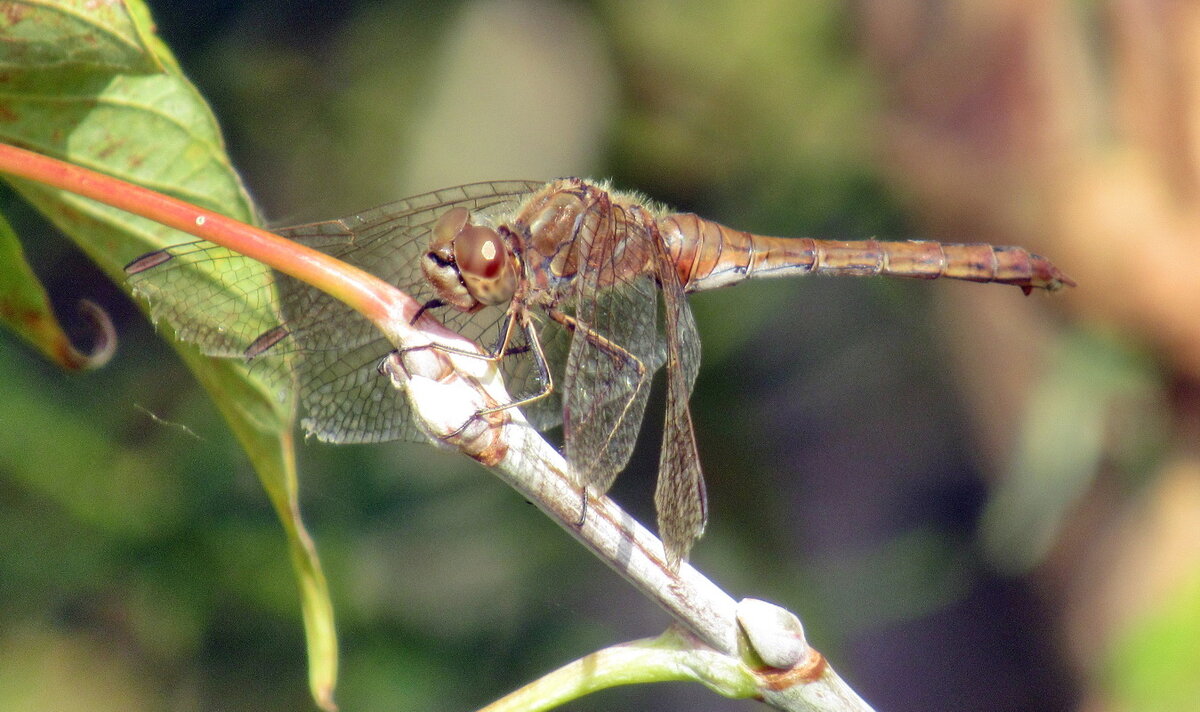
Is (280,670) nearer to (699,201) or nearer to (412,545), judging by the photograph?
(412,545)

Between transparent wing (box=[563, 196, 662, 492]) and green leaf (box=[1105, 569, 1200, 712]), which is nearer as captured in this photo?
transparent wing (box=[563, 196, 662, 492])

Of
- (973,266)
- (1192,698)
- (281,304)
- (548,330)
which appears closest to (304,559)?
(281,304)

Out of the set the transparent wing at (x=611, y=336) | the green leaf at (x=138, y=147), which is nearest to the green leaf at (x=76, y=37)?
the green leaf at (x=138, y=147)

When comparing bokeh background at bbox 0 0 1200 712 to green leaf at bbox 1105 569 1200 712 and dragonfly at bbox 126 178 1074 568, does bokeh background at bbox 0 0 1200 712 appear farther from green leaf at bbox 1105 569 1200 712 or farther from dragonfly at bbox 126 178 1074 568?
dragonfly at bbox 126 178 1074 568

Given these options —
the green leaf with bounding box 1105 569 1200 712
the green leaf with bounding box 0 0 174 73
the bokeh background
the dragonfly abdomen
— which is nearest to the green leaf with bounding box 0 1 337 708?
the green leaf with bounding box 0 0 174 73

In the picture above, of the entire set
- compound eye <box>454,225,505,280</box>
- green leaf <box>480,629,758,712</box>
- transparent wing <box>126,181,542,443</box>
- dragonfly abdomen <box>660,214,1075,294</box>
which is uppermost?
dragonfly abdomen <box>660,214,1075,294</box>
